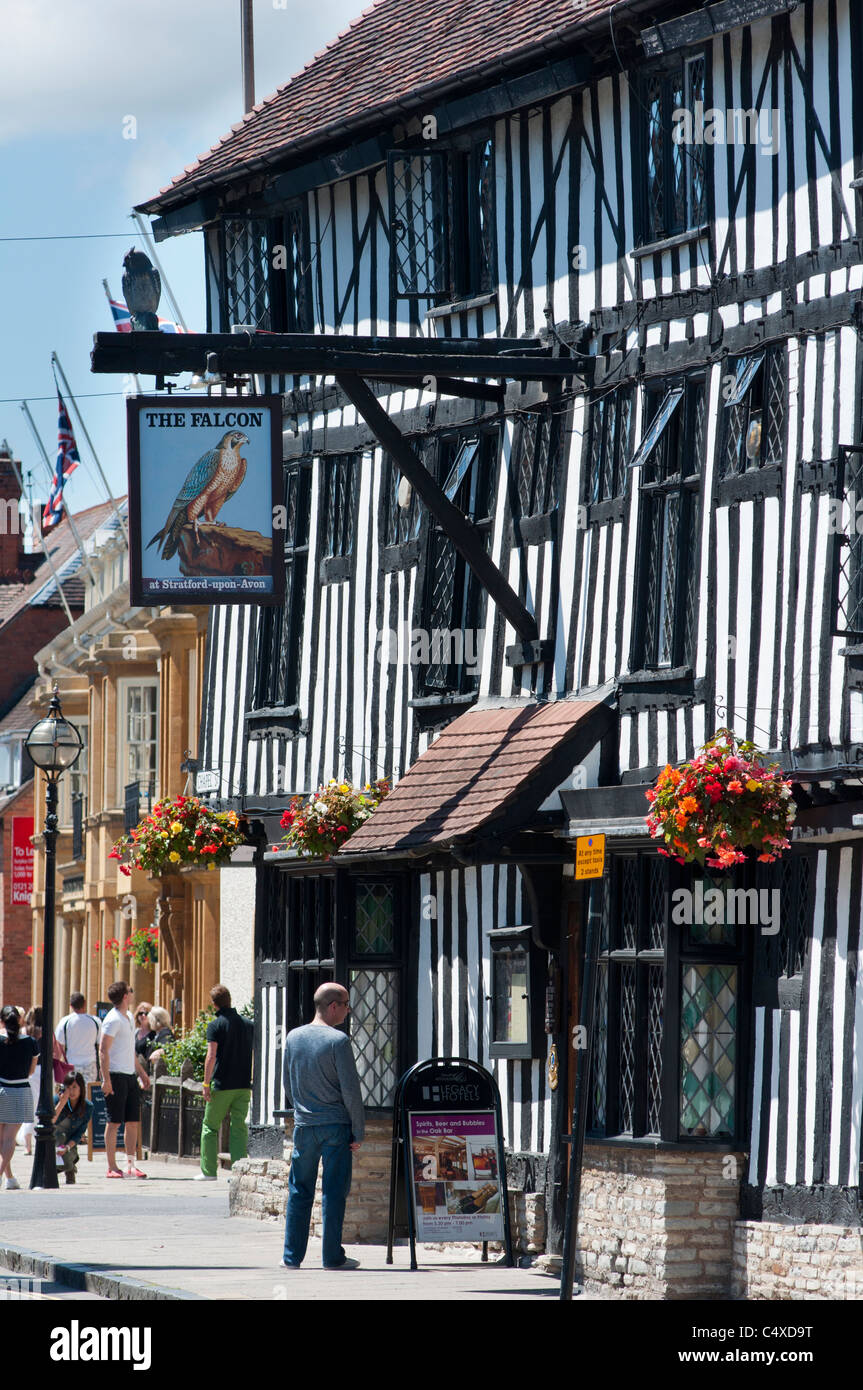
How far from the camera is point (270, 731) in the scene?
19.4 metres

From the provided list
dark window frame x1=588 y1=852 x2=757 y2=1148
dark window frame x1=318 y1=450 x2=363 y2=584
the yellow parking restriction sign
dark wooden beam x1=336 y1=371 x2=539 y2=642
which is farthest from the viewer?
dark window frame x1=318 y1=450 x2=363 y2=584

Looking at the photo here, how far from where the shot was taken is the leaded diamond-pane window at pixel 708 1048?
14.3 meters

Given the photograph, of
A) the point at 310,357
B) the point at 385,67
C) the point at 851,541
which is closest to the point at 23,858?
the point at 385,67

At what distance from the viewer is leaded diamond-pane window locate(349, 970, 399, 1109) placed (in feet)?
58.3

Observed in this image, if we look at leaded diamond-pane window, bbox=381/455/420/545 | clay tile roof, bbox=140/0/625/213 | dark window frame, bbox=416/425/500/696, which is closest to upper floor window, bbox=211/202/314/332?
clay tile roof, bbox=140/0/625/213

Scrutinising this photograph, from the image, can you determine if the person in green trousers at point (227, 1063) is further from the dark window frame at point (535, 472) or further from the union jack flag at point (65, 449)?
the union jack flag at point (65, 449)

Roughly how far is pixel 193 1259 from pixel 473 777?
359cm

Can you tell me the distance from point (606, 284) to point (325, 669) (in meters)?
4.27

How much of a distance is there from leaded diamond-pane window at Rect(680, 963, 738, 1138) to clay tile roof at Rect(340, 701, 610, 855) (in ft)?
5.44

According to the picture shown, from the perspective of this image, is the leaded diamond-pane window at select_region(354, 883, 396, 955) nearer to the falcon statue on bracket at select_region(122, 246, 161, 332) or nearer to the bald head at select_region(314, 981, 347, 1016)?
the bald head at select_region(314, 981, 347, 1016)

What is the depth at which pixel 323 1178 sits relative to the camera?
1504 centimetres

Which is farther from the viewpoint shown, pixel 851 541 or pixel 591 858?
pixel 851 541

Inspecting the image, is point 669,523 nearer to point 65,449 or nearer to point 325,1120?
point 325,1120

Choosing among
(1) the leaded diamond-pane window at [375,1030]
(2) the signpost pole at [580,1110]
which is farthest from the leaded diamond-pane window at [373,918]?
(2) the signpost pole at [580,1110]
